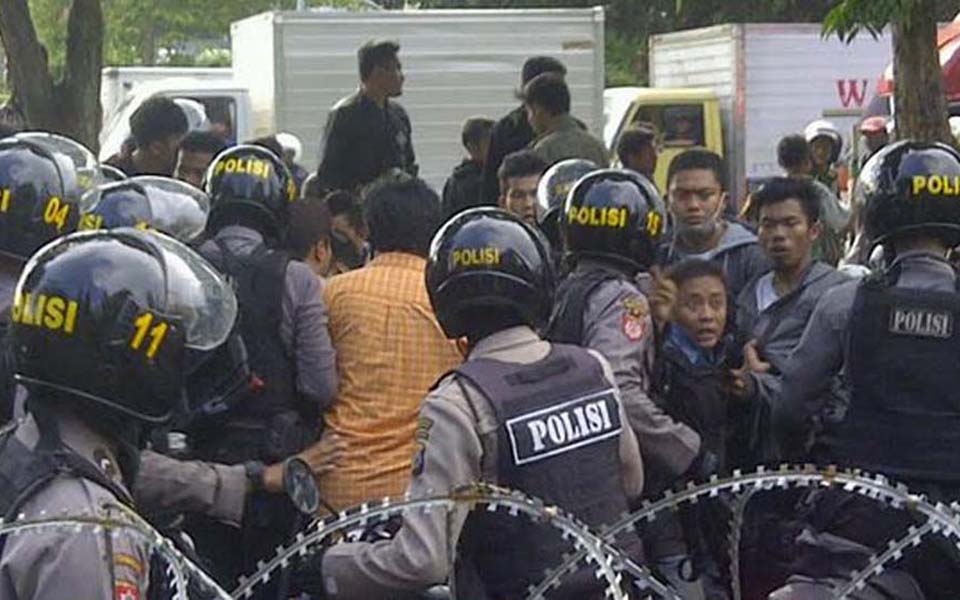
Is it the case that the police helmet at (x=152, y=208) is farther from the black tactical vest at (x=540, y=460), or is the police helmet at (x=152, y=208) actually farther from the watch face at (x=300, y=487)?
the black tactical vest at (x=540, y=460)

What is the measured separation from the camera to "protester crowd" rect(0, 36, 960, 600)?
336 cm

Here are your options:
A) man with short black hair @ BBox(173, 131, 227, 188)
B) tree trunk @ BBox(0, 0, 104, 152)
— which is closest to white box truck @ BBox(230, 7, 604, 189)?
tree trunk @ BBox(0, 0, 104, 152)

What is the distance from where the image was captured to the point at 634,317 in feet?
18.9

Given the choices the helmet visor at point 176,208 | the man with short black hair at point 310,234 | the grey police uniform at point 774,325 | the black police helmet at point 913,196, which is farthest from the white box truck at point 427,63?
the black police helmet at point 913,196

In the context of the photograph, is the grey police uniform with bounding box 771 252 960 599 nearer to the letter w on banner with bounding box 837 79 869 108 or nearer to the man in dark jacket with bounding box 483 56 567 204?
the man in dark jacket with bounding box 483 56 567 204

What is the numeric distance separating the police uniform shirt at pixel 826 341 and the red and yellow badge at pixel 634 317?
0.46 m

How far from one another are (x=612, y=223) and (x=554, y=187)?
1.91 m

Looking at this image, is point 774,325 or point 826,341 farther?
point 774,325

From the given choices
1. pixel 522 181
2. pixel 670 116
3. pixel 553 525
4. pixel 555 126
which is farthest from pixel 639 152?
pixel 670 116

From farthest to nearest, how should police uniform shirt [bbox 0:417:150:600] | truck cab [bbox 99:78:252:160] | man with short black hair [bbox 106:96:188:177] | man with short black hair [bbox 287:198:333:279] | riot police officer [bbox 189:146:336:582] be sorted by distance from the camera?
1. truck cab [bbox 99:78:252:160]
2. man with short black hair [bbox 106:96:188:177]
3. man with short black hair [bbox 287:198:333:279]
4. riot police officer [bbox 189:146:336:582]
5. police uniform shirt [bbox 0:417:150:600]

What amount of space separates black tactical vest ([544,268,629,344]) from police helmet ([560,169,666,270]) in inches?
4.1

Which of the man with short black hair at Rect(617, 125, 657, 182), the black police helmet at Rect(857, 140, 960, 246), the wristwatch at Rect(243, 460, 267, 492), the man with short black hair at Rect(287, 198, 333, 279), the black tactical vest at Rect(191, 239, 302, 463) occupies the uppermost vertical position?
the black police helmet at Rect(857, 140, 960, 246)

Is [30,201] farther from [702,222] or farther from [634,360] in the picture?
[702,222]

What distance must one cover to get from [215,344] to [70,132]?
11269 millimetres
